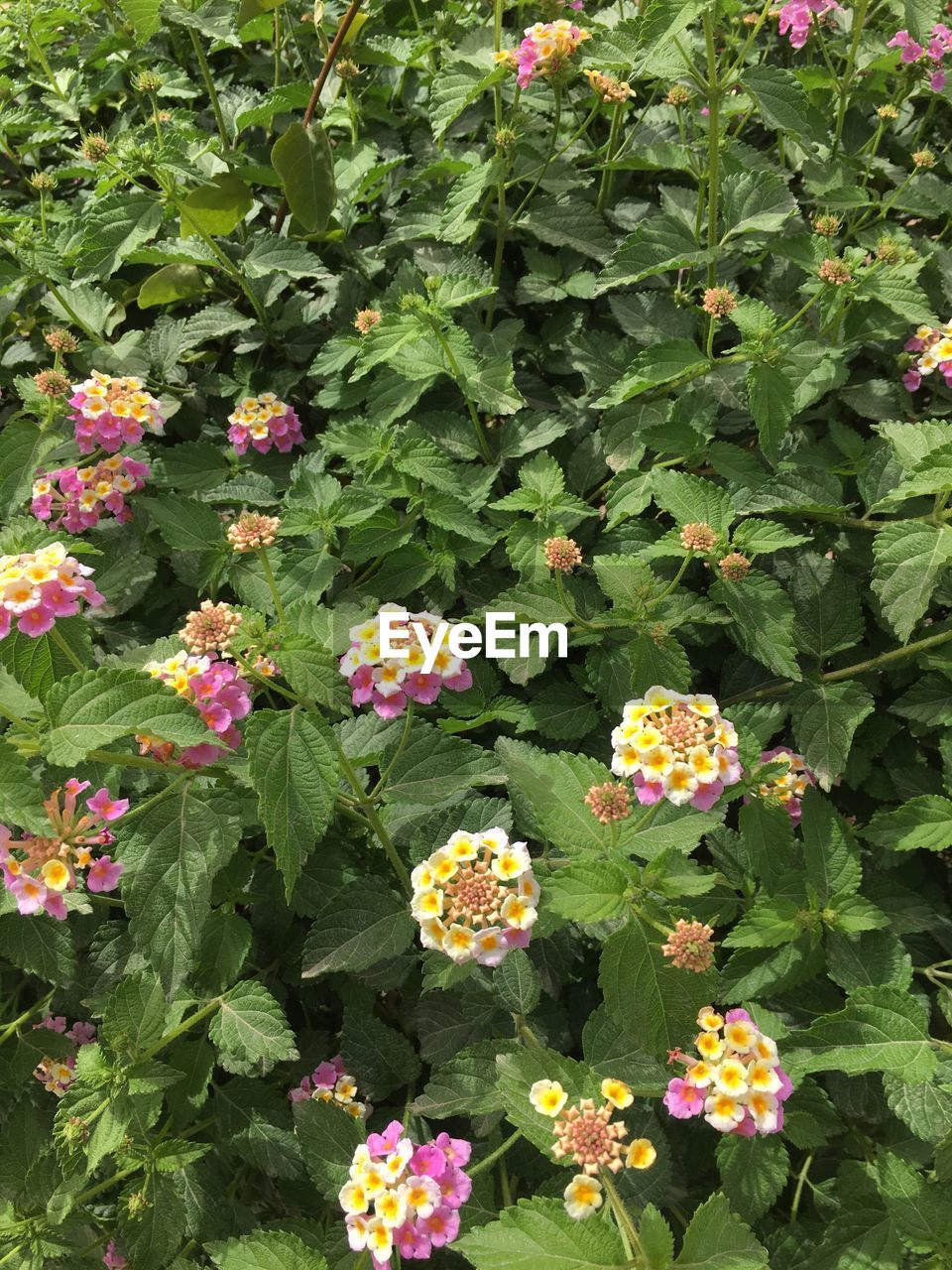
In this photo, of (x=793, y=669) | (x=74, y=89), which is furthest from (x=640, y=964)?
(x=74, y=89)

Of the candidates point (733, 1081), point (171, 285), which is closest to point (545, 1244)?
point (733, 1081)

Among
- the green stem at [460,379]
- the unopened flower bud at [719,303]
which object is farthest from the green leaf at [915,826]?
the green stem at [460,379]

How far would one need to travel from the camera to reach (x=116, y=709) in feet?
4.38

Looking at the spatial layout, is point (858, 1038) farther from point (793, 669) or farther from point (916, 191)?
point (916, 191)

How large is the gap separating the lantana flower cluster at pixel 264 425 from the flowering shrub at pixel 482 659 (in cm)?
1

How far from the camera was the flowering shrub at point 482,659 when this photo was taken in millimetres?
1445

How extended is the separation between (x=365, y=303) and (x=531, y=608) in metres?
1.12

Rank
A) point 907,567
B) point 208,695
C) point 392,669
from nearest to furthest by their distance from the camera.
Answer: point 208,695 < point 392,669 < point 907,567

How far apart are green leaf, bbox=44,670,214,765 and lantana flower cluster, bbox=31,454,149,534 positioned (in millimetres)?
978

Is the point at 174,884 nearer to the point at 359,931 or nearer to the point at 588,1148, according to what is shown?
the point at 359,931

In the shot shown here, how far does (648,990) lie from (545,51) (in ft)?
6.36

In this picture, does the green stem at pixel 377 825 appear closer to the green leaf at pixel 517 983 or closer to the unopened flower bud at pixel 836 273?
the green leaf at pixel 517 983

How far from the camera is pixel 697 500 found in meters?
1.89

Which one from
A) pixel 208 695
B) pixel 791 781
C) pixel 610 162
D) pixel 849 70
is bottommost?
pixel 791 781
